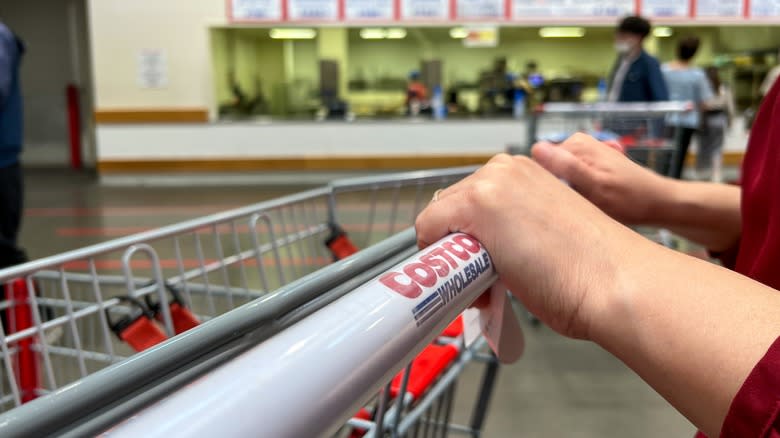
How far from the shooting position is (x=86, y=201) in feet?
22.9

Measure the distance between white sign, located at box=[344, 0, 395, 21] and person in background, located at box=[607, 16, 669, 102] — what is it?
432cm

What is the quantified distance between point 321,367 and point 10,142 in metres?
3.15

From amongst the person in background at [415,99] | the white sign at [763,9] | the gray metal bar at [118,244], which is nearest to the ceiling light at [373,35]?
the person in background at [415,99]

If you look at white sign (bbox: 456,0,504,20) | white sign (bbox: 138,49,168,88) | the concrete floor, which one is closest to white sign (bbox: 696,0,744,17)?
white sign (bbox: 456,0,504,20)

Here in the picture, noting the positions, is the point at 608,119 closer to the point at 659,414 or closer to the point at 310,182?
the point at 659,414

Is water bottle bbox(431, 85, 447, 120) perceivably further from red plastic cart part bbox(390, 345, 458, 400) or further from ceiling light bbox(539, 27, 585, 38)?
red plastic cart part bbox(390, 345, 458, 400)

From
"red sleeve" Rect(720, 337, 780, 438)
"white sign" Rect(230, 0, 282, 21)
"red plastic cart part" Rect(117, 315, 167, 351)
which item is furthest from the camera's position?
"white sign" Rect(230, 0, 282, 21)

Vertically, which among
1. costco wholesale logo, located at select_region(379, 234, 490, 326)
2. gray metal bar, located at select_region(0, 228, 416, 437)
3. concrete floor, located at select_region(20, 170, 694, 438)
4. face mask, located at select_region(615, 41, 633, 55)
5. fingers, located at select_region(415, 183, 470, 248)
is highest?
face mask, located at select_region(615, 41, 633, 55)

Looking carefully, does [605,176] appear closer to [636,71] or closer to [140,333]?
[140,333]

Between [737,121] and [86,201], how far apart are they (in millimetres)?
8081

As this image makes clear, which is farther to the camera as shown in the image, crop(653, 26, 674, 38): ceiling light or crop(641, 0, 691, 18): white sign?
crop(653, 26, 674, 38): ceiling light

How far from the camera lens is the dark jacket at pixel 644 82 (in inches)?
161

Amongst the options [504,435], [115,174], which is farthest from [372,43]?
[504,435]

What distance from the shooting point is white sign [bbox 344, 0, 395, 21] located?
7.99m
